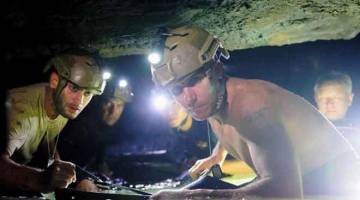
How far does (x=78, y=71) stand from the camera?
261 inches

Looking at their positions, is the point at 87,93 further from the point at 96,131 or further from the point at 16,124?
the point at 96,131

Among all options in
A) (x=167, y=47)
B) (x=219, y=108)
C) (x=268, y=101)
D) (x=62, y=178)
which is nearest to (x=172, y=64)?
(x=167, y=47)

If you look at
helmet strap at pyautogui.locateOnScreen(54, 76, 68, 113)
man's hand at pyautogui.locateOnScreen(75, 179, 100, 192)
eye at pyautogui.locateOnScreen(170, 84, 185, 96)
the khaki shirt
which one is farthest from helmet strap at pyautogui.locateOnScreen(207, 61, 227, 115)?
the khaki shirt

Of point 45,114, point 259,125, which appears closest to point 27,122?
point 45,114

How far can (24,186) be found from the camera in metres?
6.22

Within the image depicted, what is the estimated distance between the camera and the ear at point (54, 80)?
22.4ft

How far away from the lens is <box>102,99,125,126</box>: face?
10.6m

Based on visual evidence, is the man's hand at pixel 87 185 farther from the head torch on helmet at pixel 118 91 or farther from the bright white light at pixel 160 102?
the bright white light at pixel 160 102

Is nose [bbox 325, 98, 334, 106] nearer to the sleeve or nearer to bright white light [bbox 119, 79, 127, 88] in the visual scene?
bright white light [bbox 119, 79, 127, 88]

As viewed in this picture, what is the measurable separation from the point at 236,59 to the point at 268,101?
6915mm

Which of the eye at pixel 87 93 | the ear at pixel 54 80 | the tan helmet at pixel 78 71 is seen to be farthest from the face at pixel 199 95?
the ear at pixel 54 80

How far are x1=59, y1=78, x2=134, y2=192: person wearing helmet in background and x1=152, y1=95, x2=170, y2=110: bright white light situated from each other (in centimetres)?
84

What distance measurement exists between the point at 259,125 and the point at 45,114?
4.04 metres

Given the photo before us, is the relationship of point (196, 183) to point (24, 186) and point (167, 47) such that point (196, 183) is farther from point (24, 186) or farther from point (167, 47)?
point (24, 186)
